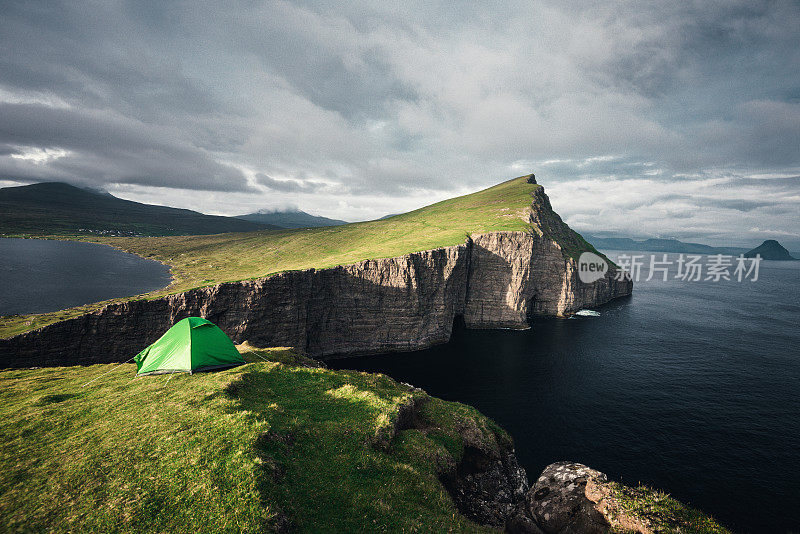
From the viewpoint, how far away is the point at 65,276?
10656 cm

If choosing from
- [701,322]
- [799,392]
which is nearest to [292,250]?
[799,392]

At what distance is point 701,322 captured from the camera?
9562cm

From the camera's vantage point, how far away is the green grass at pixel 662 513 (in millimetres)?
13945

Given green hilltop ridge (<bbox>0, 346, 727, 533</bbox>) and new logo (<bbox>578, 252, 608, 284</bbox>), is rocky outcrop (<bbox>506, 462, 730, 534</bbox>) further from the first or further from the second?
new logo (<bbox>578, 252, 608, 284</bbox>)

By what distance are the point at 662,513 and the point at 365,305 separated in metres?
59.9

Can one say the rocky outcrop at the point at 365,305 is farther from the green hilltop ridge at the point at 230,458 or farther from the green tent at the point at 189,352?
the green tent at the point at 189,352

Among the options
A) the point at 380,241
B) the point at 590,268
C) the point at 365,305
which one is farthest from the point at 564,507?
the point at 590,268

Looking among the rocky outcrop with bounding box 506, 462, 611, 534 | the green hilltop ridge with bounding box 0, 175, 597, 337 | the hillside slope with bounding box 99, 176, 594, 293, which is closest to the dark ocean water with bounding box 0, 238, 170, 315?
the green hilltop ridge with bounding box 0, 175, 597, 337

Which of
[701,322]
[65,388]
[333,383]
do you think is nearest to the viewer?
[65,388]

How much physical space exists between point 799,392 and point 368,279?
269 ft

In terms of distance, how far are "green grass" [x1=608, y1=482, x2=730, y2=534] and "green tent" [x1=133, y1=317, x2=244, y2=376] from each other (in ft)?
90.1

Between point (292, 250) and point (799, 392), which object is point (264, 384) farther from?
point (292, 250)

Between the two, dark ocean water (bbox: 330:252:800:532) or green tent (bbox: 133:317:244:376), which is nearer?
green tent (bbox: 133:317:244:376)

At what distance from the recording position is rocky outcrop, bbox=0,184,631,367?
43.0 meters
